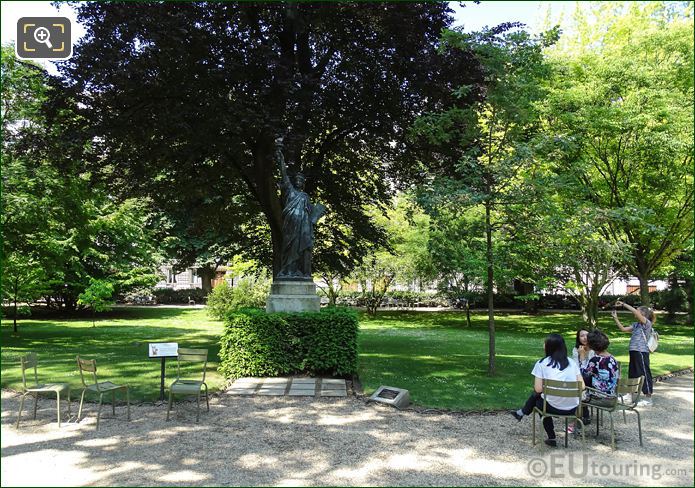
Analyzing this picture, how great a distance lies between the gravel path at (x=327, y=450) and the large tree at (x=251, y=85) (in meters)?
6.68

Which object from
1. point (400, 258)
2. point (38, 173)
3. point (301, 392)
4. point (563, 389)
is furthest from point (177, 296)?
point (563, 389)

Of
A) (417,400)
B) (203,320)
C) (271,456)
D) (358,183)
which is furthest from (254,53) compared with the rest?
(203,320)

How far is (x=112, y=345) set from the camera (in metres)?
17.7

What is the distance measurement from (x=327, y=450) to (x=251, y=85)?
390 inches

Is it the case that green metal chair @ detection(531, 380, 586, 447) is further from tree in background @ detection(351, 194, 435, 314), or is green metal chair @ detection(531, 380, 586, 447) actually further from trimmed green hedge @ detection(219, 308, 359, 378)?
tree in background @ detection(351, 194, 435, 314)

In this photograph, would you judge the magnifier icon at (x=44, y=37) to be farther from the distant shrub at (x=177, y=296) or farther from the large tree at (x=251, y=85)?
the distant shrub at (x=177, y=296)

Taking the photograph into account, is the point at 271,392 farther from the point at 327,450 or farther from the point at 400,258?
the point at 400,258

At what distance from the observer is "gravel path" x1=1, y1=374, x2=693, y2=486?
229 inches

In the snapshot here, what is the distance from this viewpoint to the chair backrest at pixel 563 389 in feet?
22.2

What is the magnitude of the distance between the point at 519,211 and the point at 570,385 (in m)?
5.38

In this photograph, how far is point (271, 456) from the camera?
6.53 m

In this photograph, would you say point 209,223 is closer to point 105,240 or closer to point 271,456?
point 271,456

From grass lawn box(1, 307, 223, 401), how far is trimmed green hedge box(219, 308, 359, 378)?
0.83m

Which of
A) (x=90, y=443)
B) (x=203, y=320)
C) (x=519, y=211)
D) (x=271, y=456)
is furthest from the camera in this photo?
(x=203, y=320)
